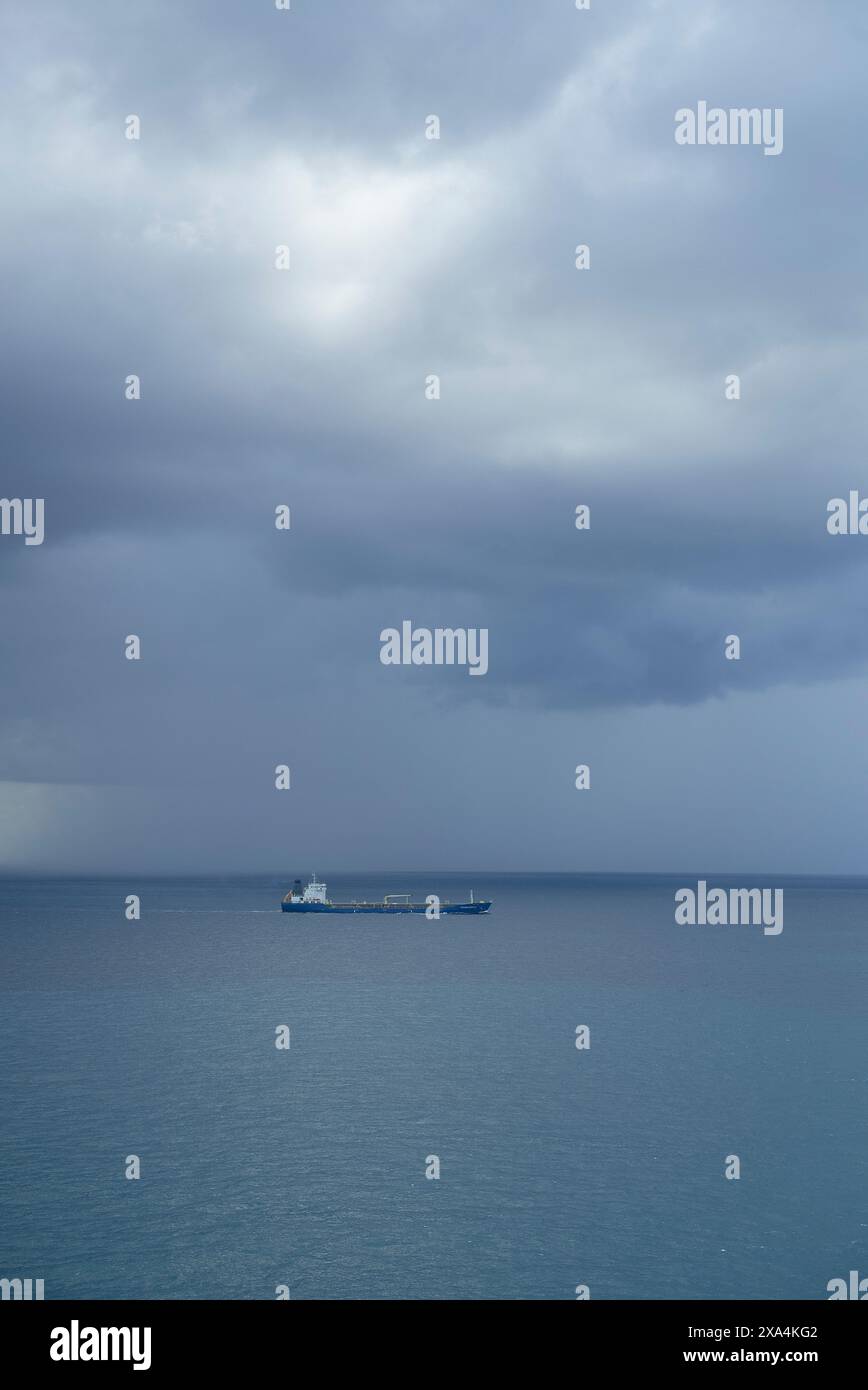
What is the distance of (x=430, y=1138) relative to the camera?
4484 centimetres

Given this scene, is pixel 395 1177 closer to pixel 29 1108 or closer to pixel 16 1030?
pixel 29 1108

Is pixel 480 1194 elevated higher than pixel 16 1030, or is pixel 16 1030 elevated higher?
pixel 16 1030

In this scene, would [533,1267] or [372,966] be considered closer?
[533,1267]

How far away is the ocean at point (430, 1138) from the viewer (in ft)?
104

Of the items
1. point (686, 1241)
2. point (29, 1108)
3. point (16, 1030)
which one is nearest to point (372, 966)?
point (16, 1030)

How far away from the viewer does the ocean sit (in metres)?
31.5

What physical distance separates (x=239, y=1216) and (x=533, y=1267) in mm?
10873

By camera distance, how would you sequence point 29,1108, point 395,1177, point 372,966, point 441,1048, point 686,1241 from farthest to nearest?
point 372,966, point 441,1048, point 29,1108, point 395,1177, point 686,1241

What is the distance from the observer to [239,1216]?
35.5 m

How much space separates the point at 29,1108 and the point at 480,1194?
24.6 meters

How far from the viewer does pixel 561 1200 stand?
120 feet

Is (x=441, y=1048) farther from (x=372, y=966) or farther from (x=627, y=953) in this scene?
(x=627, y=953)
